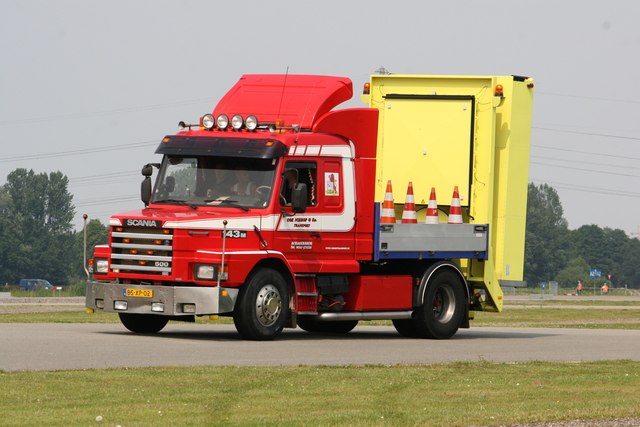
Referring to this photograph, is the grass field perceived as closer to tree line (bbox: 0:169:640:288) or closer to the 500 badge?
the 500 badge

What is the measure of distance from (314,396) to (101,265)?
24.1 feet

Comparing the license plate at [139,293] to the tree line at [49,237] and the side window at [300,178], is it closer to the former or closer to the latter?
the side window at [300,178]

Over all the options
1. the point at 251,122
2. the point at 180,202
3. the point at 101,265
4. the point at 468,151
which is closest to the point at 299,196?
the point at 251,122

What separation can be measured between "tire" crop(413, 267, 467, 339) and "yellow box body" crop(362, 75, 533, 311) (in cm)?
63

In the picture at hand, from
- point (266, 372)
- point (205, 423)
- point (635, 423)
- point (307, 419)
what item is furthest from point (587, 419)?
point (266, 372)

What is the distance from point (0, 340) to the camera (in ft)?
51.3

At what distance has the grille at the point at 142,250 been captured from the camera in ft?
52.1

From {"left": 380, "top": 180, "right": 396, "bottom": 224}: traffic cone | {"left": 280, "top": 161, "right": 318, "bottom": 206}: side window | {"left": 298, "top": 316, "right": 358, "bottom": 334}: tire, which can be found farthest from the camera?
{"left": 298, "top": 316, "right": 358, "bottom": 334}: tire

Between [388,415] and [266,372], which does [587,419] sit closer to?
[388,415]

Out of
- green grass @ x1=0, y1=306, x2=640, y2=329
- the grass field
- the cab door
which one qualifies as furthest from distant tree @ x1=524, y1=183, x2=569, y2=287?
the grass field

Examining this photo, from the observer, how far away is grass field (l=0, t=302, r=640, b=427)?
28.9 feet

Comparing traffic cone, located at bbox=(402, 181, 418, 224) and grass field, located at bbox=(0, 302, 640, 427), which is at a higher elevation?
traffic cone, located at bbox=(402, 181, 418, 224)

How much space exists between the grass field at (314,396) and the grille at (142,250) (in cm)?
387

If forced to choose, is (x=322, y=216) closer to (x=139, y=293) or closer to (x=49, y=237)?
(x=139, y=293)
